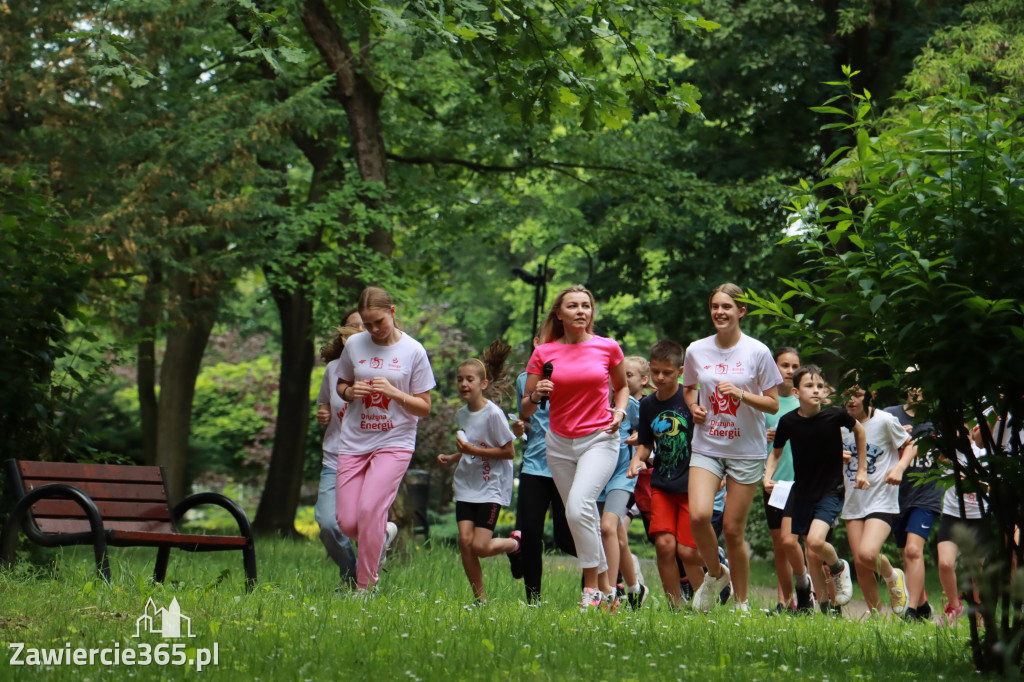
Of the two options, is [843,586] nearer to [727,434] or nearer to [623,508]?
[623,508]

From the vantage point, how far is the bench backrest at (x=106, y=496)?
7.65m

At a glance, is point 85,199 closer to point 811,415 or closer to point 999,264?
point 811,415

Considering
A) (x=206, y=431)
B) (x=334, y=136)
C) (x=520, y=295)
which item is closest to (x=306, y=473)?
(x=206, y=431)

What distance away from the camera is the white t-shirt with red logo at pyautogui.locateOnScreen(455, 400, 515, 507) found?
30.1ft

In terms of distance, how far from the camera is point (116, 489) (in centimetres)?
809

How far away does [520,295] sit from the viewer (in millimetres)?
38438

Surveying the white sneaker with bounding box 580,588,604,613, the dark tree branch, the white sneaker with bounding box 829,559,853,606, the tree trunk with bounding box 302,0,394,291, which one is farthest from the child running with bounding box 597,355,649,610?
the dark tree branch

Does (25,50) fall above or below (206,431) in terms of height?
above

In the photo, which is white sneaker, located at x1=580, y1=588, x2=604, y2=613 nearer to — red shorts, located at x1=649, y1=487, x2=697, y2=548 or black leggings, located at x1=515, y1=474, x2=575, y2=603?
black leggings, located at x1=515, y1=474, x2=575, y2=603

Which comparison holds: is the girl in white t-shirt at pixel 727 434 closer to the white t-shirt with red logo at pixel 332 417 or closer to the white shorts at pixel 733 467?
the white shorts at pixel 733 467

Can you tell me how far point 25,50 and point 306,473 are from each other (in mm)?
19453

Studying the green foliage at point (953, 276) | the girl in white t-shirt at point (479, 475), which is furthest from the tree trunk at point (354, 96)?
the green foliage at point (953, 276)

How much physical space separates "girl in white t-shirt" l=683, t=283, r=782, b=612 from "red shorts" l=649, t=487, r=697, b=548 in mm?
609

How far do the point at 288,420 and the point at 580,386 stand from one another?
47.2ft
